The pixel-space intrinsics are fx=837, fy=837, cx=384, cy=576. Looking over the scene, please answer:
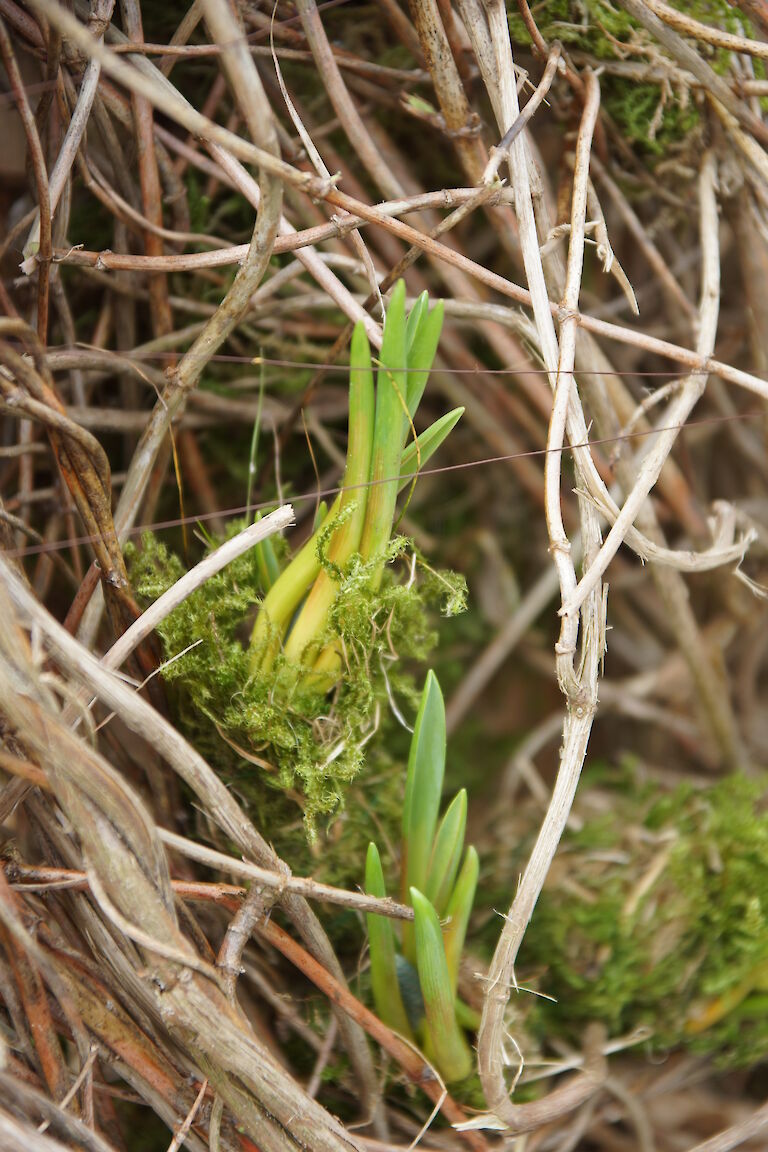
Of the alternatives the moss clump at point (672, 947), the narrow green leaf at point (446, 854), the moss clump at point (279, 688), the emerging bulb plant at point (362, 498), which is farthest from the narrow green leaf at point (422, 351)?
the moss clump at point (672, 947)

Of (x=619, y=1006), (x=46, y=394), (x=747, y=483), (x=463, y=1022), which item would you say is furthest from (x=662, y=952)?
(x=46, y=394)

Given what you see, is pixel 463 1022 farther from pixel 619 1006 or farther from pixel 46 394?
pixel 46 394

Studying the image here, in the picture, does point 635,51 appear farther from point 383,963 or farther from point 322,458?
point 383,963

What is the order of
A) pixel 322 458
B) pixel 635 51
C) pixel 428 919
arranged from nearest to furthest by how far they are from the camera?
pixel 428 919, pixel 635 51, pixel 322 458

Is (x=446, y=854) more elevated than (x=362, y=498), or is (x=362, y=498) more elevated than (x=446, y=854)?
(x=362, y=498)

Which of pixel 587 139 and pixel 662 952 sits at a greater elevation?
pixel 587 139

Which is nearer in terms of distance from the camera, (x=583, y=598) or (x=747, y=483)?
(x=583, y=598)

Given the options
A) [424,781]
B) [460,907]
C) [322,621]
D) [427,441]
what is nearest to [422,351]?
[427,441]
